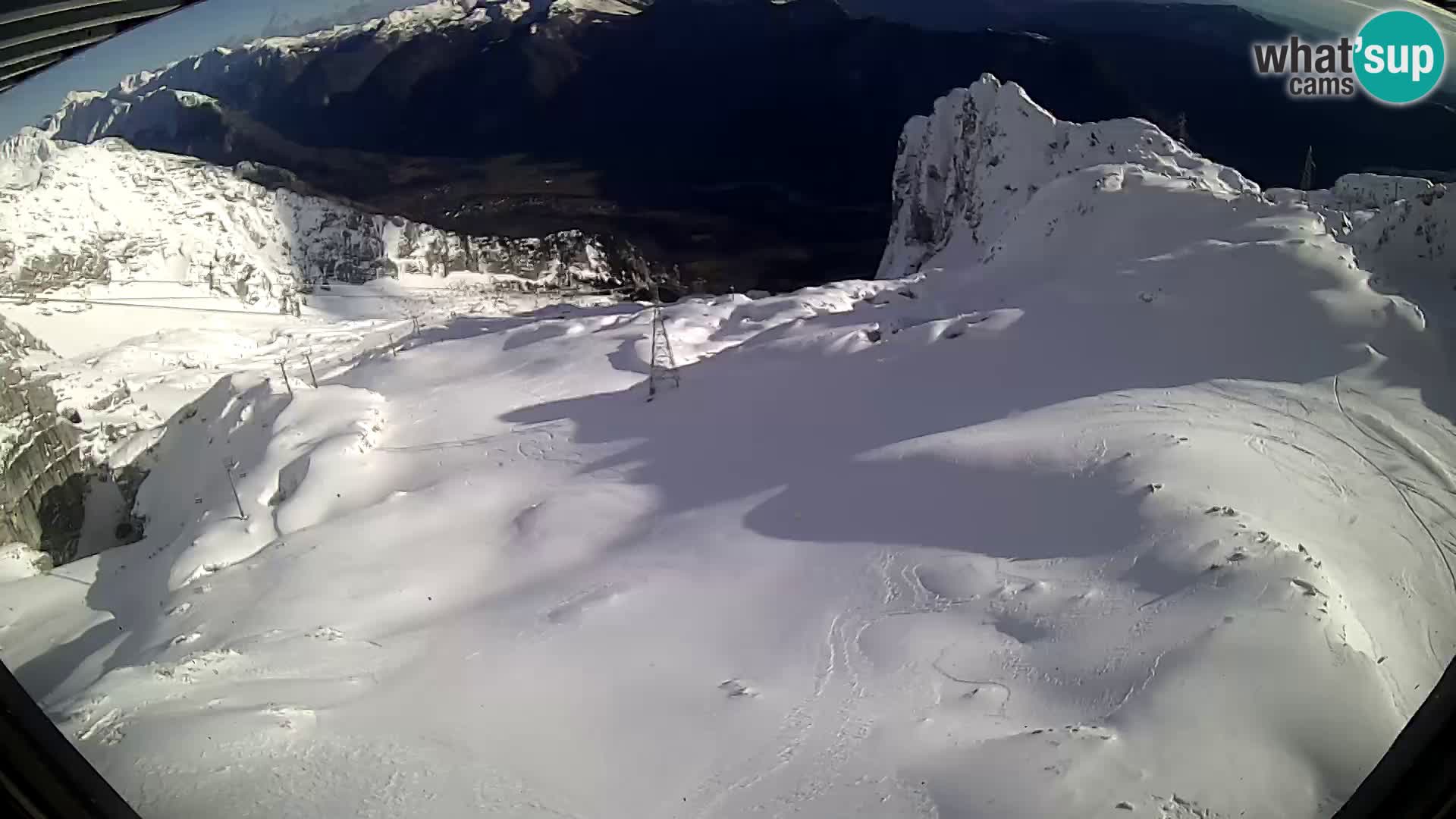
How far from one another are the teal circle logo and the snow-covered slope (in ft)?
14.8

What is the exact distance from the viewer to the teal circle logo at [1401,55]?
2.44m

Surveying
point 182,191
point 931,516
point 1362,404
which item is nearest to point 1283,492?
point 1362,404

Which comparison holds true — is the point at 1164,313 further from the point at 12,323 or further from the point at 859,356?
the point at 12,323

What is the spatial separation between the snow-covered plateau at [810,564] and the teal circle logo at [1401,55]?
3.31 ft

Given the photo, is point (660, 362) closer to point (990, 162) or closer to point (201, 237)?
point (201, 237)

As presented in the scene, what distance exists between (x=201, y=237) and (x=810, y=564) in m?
4.16

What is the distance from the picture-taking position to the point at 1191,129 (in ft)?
15.9

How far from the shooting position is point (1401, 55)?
248 cm

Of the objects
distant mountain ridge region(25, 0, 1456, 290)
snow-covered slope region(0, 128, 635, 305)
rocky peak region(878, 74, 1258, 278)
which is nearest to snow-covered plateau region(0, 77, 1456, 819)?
rocky peak region(878, 74, 1258, 278)

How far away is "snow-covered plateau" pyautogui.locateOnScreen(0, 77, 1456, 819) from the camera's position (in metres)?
A: 2.32

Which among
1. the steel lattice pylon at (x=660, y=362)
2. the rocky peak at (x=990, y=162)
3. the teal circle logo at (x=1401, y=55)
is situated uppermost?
the teal circle logo at (x=1401, y=55)

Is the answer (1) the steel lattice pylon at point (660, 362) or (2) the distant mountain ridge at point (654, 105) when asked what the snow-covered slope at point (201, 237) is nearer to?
(2) the distant mountain ridge at point (654, 105)

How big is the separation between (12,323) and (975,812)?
402 cm

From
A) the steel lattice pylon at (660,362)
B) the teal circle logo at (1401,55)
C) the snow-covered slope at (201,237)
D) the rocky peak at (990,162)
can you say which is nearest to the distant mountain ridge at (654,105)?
the snow-covered slope at (201,237)
